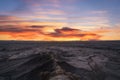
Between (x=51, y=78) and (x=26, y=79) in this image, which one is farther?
(x=26, y=79)

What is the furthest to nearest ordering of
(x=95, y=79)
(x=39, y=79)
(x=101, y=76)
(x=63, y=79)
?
(x=101, y=76) < (x=95, y=79) < (x=39, y=79) < (x=63, y=79)

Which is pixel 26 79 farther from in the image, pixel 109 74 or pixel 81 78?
pixel 109 74

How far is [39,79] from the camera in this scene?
12.6 m

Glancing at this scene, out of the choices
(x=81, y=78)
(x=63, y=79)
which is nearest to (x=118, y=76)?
(x=81, y=78)

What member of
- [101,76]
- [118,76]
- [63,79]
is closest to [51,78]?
[63,79]

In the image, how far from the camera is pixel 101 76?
47.4ft

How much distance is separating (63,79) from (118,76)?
6215mm

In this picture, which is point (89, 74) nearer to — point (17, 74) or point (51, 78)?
point (51, 78)

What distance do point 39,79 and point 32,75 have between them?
1.78 metres

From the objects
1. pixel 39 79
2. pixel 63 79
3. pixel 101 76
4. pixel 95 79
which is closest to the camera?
pixel 63 79

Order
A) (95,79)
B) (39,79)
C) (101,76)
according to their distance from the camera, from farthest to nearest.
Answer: (101,76), (95,79), (39,79)

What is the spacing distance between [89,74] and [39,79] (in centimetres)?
489

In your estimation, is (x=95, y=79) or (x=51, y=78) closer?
(x=51, y=78)

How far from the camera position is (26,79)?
1338cm
